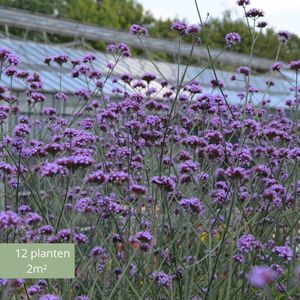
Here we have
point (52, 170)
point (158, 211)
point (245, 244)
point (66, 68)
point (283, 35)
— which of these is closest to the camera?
point (52, 170)

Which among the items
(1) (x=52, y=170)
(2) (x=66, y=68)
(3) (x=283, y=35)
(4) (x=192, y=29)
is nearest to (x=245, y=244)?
(1) (x=52, y=170)

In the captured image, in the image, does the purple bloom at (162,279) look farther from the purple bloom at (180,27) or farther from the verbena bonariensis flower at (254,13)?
the verbena bonariensis flower at (254,13)

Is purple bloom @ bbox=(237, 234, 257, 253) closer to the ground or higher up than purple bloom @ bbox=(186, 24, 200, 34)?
closer to the ground

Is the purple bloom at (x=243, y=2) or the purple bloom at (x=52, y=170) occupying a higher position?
the purple bloom at (x=243, y=2)

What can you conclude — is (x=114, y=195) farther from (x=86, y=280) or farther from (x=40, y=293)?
(x=40, y=293)

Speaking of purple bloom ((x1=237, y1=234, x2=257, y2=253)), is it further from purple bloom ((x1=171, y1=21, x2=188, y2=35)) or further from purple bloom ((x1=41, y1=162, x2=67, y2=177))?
purple bloom ((x1=171, y1=21, x2=188, y2=35))

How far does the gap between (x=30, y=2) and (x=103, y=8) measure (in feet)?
19.0

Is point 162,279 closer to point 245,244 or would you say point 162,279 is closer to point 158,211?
point 245,244

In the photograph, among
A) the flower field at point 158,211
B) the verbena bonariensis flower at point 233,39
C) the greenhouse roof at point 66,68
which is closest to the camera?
the flower field at point 158,211

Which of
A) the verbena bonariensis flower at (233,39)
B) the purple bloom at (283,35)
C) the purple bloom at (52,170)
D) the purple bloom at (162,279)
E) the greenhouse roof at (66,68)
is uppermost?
the purple bloom at (283,35)

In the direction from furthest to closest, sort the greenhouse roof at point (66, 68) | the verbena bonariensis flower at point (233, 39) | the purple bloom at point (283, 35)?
the greenhouse roof at point (66, 68), the purple bloom at point (283, 35), the verbena bonariensis flower at point (233, 39)

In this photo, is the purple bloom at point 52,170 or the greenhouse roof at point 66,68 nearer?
the purple bloom at point 52,170

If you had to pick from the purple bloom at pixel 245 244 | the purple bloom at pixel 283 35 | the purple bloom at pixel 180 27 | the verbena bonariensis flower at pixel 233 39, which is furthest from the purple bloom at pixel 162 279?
the purple bloom at pixel 283 35

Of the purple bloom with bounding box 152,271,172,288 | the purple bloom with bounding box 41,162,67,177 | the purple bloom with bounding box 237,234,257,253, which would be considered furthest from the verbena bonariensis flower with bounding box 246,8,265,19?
the purple bloom with bounding box 41,162,67,177
